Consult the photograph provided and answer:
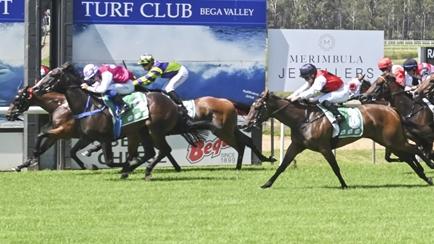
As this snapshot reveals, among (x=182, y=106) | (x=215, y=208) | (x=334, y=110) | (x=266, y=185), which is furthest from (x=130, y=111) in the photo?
(x=215, y=208)

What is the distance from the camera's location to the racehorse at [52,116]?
54.3ft

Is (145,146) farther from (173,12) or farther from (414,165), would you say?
(414,165)

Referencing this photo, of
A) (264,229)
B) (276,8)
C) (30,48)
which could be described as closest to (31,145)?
(30,48)

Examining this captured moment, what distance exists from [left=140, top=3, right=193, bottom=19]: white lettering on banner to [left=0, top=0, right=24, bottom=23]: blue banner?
7.02 ft

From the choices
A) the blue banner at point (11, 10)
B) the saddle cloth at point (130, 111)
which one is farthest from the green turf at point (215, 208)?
the blue banner at point (11, 10)

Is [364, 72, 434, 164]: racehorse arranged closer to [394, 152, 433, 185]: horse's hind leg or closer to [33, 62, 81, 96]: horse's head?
[394, 152, 433, 185]: horse's hind leg

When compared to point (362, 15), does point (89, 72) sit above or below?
below

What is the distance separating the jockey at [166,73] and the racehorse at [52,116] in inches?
48.3

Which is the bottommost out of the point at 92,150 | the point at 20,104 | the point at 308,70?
the point at 92,150

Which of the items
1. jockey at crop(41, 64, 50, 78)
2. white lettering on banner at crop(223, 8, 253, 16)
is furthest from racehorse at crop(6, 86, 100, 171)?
white lettering on banner at crop(223, 8, 253, 16)

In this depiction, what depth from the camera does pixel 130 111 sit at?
16.0 meters

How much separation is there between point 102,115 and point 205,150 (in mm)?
3872

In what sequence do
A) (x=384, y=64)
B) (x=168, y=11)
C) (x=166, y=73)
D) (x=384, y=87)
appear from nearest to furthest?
(x=384, y=87), (x=384, y=64), (x=166, y=73), (x=168, y=11)

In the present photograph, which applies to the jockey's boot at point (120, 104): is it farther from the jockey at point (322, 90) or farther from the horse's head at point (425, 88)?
the horse's head at point (425, 88)
